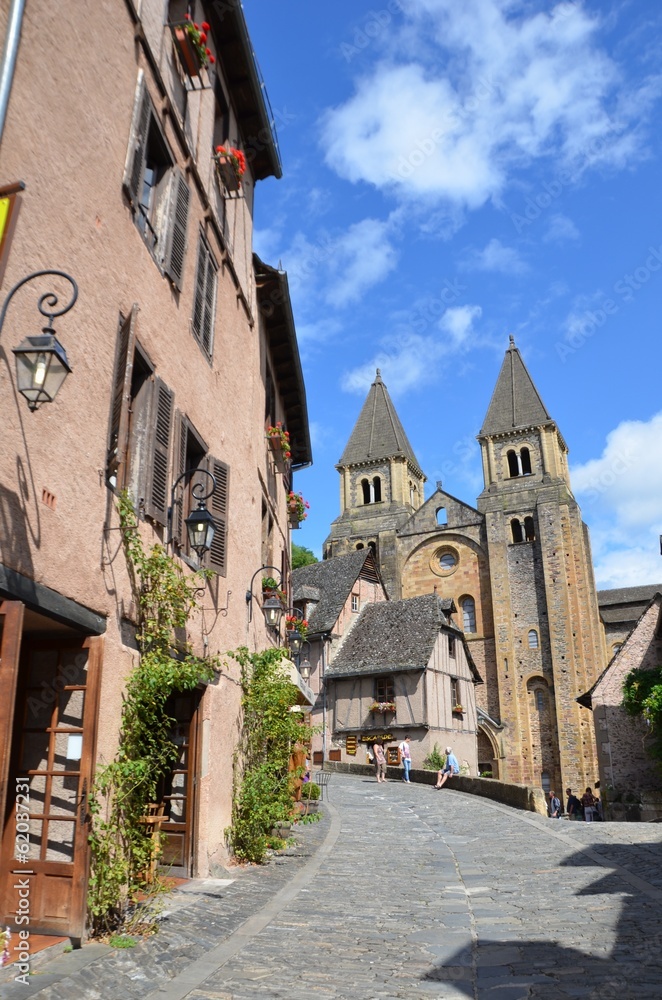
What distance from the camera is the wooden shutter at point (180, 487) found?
26.9 feet

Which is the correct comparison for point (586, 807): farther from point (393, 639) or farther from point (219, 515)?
point (219, 515)

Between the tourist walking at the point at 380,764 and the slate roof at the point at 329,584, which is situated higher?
the slate roof at the point at 329,584

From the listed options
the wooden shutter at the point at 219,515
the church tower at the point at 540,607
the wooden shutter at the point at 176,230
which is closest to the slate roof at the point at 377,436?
the church tower at the point at 540,607

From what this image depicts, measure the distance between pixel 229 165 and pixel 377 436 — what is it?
159 feet

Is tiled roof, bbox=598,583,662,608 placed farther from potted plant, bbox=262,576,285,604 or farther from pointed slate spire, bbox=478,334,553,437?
potted plant, bbox=262,576,285,604

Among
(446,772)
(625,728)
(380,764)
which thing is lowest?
(446,772)

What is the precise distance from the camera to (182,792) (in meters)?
8.65

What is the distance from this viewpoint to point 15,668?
4.59 meters

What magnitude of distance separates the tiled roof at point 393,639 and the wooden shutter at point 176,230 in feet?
77.0

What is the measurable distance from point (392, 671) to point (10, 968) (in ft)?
87.2

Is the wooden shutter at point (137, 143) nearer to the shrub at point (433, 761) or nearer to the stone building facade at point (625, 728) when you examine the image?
the stone building facade at point (625, 728)

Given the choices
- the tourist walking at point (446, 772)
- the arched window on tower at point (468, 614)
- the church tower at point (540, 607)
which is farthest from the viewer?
the arched window on tower at point (468, 614)

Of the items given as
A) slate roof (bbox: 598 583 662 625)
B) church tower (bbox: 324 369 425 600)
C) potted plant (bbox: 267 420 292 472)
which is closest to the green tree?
church tower (bbox: 324 369 425 600)

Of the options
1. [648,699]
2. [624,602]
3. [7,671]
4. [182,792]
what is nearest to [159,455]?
[7,671]
